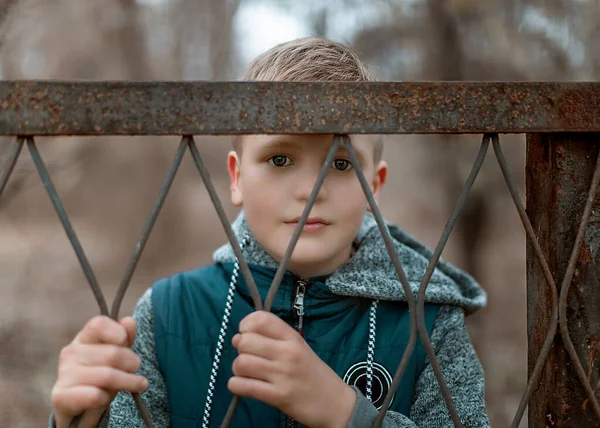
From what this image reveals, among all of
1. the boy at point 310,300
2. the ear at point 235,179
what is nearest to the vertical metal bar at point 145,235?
the boy at point 310,300

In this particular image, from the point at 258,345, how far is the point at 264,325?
0.03 meters

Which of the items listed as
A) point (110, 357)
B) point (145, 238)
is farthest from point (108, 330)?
point (145, 238)

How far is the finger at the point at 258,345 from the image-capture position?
3.09 ft

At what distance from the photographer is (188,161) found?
266 inches

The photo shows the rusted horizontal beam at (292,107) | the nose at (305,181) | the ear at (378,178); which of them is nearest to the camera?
the rusted horizontal beam at (292,107)

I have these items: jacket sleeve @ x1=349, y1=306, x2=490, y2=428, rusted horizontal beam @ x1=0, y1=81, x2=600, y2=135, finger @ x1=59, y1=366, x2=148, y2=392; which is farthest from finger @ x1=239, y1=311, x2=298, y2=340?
jacket sleeve @ x1=349, y1=306, x2=490, y2=428

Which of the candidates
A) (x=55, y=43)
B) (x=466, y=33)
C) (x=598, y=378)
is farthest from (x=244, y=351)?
(x=55, y=43)

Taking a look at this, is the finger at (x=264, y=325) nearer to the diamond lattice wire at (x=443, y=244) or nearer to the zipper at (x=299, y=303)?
the diamond lattice wire at (x=443, y=244)

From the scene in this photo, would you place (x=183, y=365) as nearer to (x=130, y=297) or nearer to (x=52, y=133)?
(x=52, y=133)

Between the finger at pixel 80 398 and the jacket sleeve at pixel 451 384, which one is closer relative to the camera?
the finger at pixel 80 398

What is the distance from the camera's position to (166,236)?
654 centimetres

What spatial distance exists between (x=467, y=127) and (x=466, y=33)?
9.28 feet

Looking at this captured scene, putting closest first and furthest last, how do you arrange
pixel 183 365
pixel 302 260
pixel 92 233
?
1. pixel 302 260
2. pixel 183 365
3. pixel 92 233

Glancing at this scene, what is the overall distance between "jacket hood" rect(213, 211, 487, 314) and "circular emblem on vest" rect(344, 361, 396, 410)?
163 millimetres
